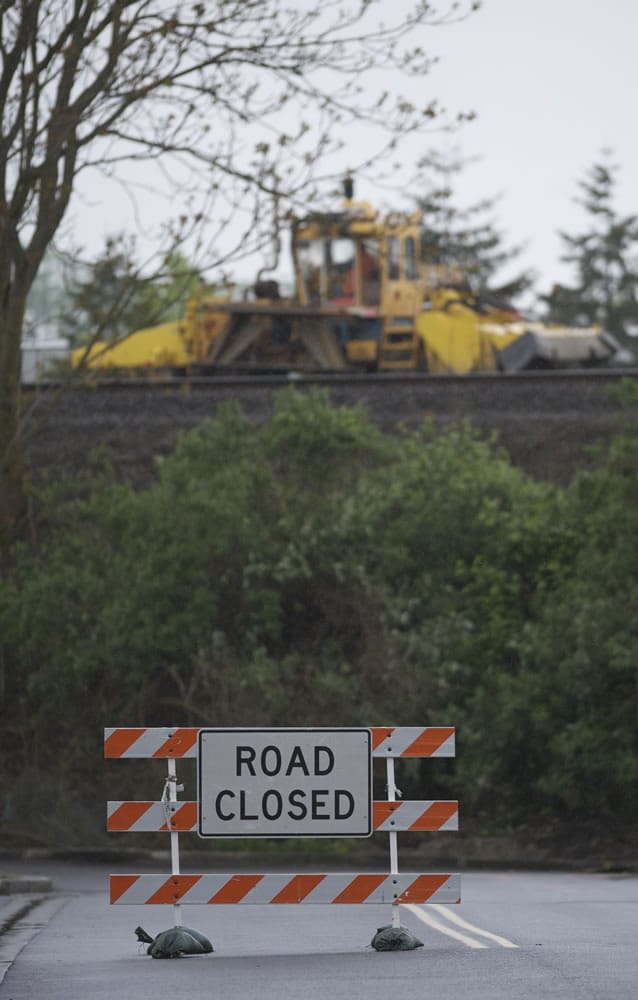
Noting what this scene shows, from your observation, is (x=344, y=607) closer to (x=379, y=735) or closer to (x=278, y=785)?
(x=379, y=735)

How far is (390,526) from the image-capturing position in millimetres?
26391

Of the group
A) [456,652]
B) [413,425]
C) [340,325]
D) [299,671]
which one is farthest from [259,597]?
[340,325]

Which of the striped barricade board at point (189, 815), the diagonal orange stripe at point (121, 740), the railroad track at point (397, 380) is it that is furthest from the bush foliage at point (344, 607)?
the diagonal orange stripe at point (121, 740)

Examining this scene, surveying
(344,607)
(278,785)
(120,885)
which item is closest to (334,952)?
(278,785)

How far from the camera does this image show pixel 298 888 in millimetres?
10391

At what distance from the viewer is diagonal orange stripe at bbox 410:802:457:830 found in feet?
34.7

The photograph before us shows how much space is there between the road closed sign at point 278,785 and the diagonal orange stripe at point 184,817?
196 millimetres

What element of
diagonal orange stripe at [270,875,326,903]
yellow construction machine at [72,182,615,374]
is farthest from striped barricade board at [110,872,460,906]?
yellow construction machine at [72,182,615,374]

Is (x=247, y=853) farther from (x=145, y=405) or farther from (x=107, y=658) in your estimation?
(x=145, y=405)

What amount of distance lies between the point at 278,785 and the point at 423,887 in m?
1.01

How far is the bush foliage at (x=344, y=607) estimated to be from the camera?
930 inches

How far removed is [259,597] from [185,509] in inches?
63.6

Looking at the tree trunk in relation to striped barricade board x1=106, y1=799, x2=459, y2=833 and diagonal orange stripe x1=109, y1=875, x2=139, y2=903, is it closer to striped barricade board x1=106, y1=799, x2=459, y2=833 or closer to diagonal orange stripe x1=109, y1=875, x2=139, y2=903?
striped barricade board x1=106, y1=799, x2=459, y2=833

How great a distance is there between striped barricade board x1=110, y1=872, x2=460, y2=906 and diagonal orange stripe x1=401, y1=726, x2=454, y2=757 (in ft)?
2.26
